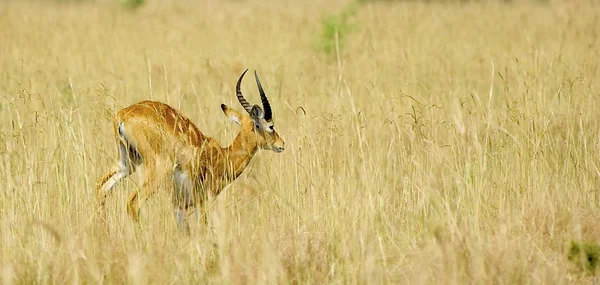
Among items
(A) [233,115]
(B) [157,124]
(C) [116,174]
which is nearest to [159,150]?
(B) [157,124]

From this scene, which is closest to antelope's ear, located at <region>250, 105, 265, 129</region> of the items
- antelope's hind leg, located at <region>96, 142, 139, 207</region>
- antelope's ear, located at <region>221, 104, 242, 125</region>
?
antelope's ear, located at <region>221, 104, 242, 125</region>

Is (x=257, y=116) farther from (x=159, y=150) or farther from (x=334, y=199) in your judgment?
(x=334, y=199)

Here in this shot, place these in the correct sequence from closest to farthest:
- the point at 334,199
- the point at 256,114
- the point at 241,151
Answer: the point at 334,199
the point at 256,114
the point at 241,151

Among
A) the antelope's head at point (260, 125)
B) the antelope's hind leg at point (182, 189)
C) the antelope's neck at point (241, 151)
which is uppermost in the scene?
the antelope's head at point (260, 125)

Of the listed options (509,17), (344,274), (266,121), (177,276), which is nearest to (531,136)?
(266,121)

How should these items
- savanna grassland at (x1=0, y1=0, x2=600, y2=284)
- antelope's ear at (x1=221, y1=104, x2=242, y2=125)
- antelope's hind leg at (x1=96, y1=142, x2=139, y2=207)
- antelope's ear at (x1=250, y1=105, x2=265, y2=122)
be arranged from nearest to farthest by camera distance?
1. savanna grassland at (x1=0, y1=0, x2=600, y2=284)
2. antelope's hind leg at (x1=96, y1=142, x2=139, y2=207)
3. antelope's ear at (x1=250, y1=105, x2=265, y2=122)
4. antelope's ear at (x1=221, y1=104, x2=242, y2=125)

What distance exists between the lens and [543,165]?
5.30 m

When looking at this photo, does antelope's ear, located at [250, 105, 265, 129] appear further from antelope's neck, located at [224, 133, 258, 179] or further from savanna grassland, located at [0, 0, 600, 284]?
savanna grassland, located at [0, 0, 600, 284]

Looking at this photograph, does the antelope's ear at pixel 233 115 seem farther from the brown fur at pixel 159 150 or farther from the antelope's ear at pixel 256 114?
the brown fur at pixel 159 150

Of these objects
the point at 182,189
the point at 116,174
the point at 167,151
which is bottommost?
the point at 182,189

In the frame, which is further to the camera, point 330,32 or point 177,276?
point 330,32

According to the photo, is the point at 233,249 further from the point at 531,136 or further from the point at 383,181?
→ the point at 531,136

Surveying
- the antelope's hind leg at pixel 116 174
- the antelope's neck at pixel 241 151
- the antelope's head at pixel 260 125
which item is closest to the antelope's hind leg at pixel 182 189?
the antelope's hind leg at pixel 116 174

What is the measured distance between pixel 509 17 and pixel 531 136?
1028 cm
